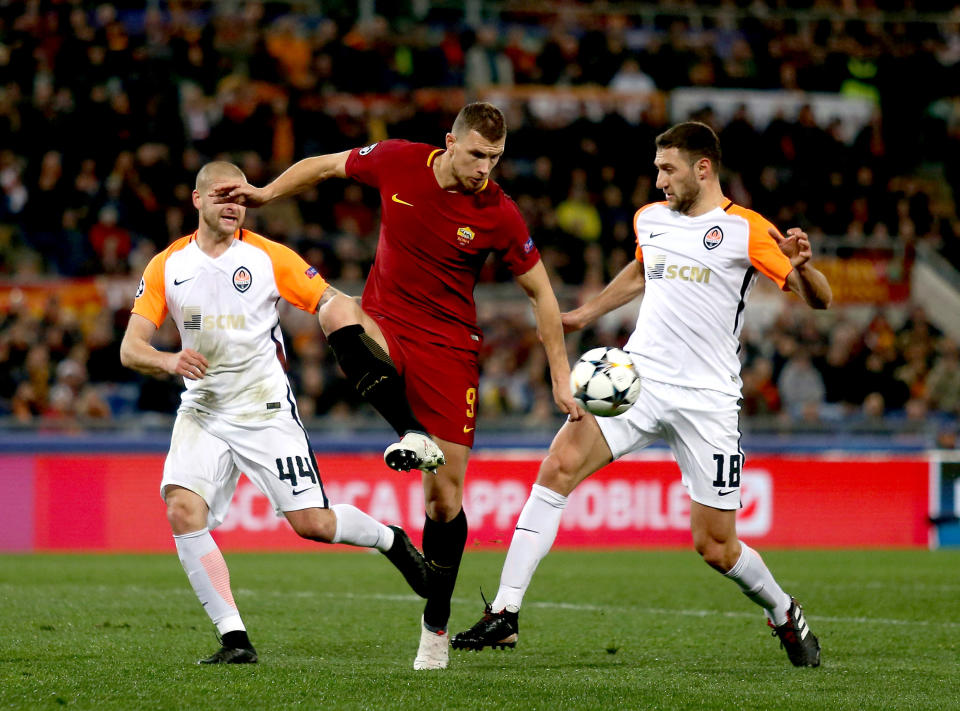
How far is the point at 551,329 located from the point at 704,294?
0.86 metres

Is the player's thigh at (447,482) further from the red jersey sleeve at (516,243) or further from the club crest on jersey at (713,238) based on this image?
the club crest on jersey at (713,238)

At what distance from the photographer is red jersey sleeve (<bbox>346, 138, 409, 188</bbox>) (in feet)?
21.9

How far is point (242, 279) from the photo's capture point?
6855 millimetres

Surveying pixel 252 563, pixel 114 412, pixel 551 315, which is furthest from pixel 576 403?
pixel 114 412

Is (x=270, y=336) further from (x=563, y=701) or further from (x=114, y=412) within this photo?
(x=114, y=412)

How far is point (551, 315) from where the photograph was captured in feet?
21.6

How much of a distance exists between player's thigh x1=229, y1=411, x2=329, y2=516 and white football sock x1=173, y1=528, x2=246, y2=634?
37cm

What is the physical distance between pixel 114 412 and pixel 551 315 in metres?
9.70

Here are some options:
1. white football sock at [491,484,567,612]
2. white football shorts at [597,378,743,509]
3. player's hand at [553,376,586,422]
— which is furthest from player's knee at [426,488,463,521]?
white football shorts at [597,378,743,509]

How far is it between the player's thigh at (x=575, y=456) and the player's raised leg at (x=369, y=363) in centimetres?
78

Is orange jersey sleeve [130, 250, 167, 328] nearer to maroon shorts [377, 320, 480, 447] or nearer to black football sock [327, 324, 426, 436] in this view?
black football sock [327, 324, 426, 436]

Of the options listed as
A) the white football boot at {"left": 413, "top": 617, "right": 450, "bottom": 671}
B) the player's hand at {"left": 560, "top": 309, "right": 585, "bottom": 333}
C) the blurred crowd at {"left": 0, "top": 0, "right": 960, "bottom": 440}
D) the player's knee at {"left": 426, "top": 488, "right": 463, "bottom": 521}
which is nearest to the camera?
the white football boot at {"left": 413, "top": 617, "right": 450, "bottom": 671}

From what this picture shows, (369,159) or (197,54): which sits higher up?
(197,54)

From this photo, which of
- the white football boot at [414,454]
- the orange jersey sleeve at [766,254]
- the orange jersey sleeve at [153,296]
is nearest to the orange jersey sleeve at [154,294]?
the orange jersey sleeve at [153,296]
